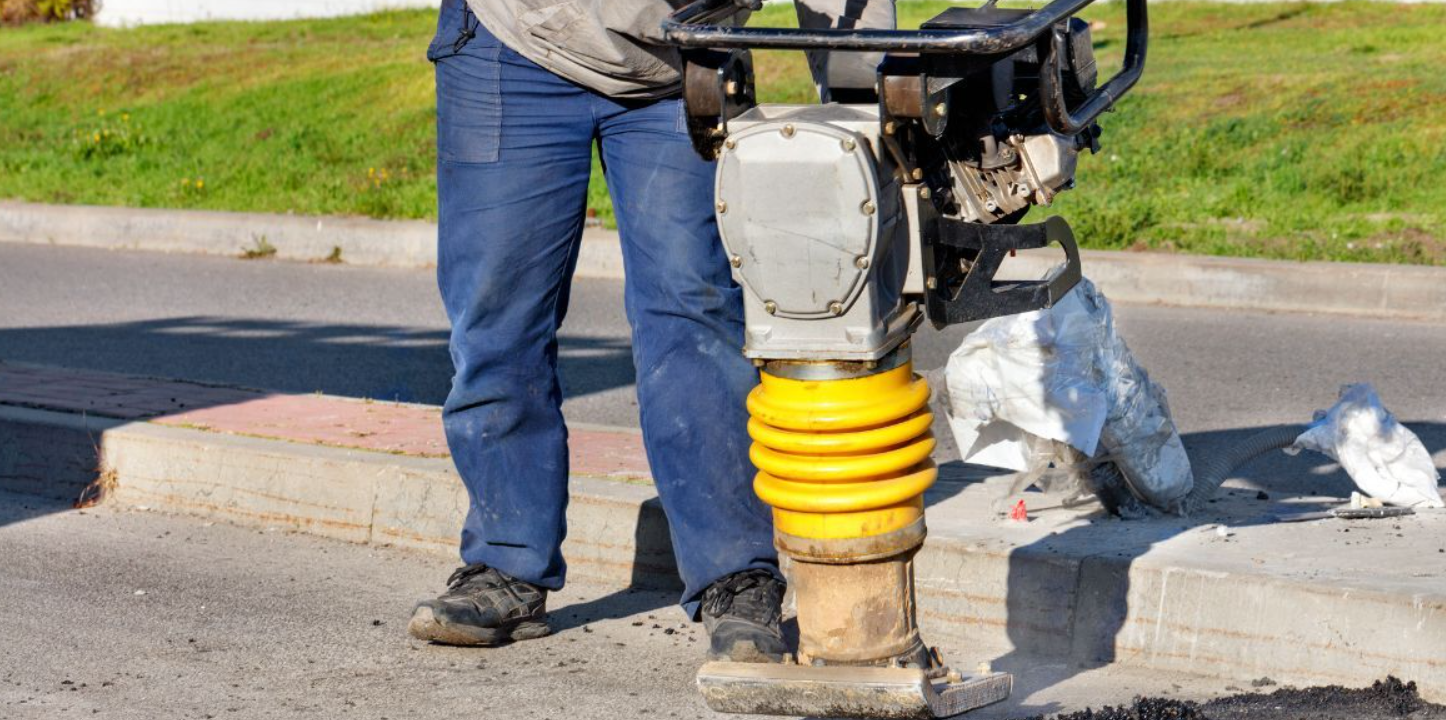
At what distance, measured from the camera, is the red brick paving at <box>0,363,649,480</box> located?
4.73m

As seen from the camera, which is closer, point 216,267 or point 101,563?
point 101,563

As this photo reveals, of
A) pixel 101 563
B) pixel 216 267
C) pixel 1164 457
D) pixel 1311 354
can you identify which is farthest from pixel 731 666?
pixel 216 267

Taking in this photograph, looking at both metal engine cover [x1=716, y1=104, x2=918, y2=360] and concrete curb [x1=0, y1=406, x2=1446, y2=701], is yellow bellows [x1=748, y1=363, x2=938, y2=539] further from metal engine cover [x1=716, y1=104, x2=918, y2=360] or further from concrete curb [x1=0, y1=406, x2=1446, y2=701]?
concrete curb [x1=0, y1=406, x2=1446, y2=701]

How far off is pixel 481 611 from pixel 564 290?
62 cm

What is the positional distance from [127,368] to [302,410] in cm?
191

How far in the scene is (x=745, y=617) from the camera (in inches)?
130

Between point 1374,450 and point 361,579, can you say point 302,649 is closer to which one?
point 361,579

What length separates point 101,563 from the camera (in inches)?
172

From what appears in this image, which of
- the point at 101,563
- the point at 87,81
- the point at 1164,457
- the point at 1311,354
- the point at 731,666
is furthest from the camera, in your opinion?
the point at 87,81

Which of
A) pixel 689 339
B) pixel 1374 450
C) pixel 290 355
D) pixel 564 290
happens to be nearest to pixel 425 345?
pixel 290 355

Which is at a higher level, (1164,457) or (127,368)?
(1164,457)

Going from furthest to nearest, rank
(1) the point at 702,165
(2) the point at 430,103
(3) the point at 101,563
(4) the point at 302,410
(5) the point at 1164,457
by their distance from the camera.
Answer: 1. (2) the point at 430,103
2. (4) the point at 302,410
3. (3) the point at 101,563
4. (5) the point at 1164,457
5. (1) the point at 702,165

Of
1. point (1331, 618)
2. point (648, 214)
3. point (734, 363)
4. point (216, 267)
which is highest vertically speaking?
point (648, 214)

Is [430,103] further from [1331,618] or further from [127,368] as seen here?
[1331,618]
